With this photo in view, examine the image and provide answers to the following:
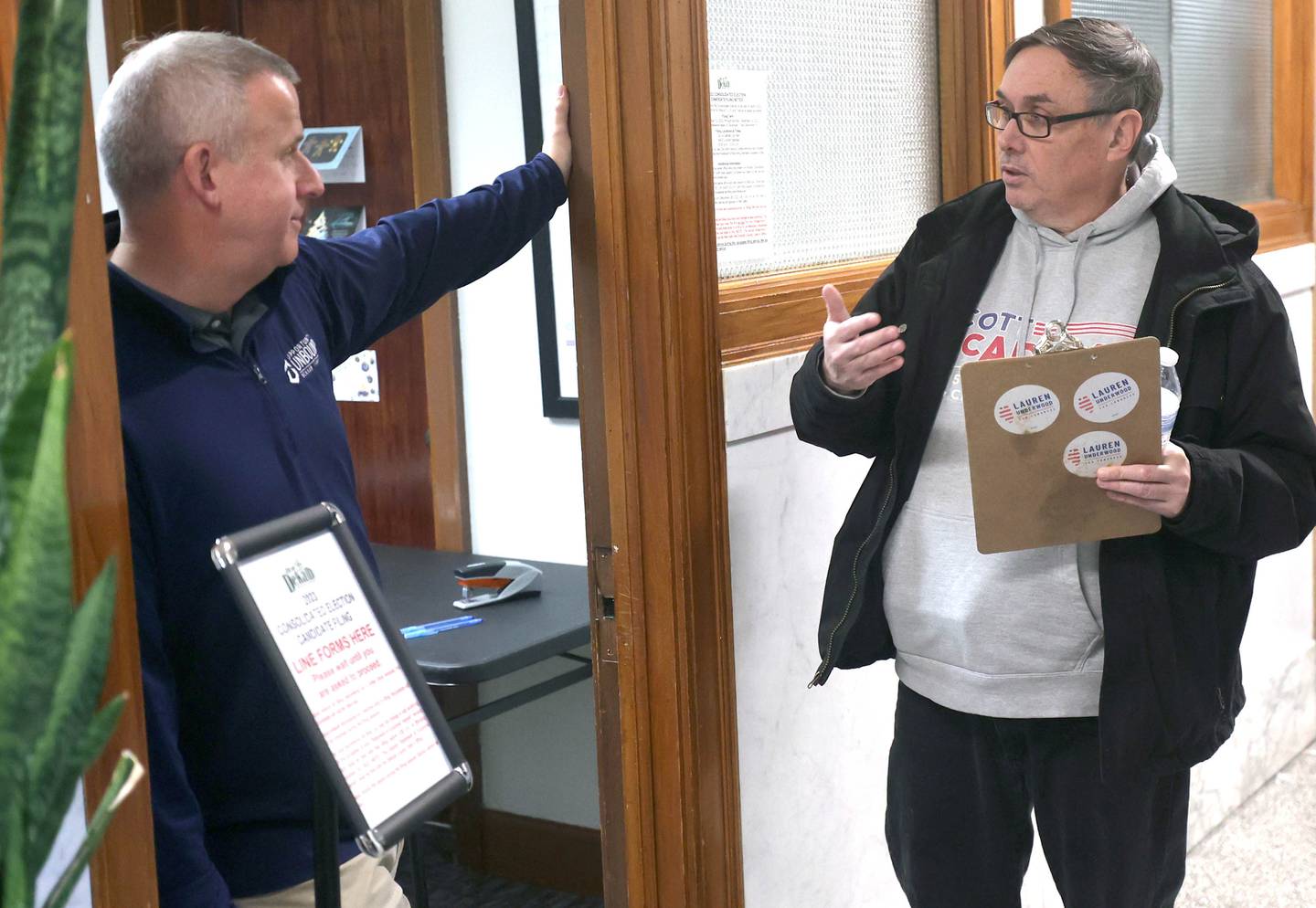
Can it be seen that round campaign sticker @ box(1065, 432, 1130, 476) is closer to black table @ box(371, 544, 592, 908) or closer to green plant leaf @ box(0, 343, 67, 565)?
black table @ box(371, 544, 592, 908)

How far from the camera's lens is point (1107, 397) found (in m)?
1.58

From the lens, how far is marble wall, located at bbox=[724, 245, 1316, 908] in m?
2.04

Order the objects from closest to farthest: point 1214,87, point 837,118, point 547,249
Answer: point 837,118
point 547,249
point 1214,87

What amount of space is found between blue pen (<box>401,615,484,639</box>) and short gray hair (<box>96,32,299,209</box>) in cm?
127

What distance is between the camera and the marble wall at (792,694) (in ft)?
6.70

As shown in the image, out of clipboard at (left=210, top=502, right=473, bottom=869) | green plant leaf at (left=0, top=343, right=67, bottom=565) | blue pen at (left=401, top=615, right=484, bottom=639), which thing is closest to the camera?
green plant leaf at (left=0, top=343, right=67, bottom=565)

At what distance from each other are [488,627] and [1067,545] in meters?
1.20

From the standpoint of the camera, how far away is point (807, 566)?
2.18 metres

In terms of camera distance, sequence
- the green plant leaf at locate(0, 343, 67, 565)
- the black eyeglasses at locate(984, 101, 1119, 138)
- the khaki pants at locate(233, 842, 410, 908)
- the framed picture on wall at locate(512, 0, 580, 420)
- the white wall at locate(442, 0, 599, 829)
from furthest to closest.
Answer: the white wall at locate(442, 0, 599, 829), the framed picture on wall at locate(512, 0, 580, 420), the black eyeglasses at locate(984, 101, 1119, 138), the khaki pants at locate(233, 842, 410, 908), the green plant leaf at locate(0, 343, 67, 565)

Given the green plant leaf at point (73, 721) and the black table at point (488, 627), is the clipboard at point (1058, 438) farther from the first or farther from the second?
the green plant leaf at point (73, 721)

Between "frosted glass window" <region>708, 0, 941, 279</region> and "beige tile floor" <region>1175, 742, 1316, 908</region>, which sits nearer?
"frosted glass window" <region>708, 0, 941, 279</region>

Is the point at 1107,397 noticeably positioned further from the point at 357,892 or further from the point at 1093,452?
the point at 357,892

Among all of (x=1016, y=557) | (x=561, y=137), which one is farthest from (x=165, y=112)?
(x=1016, y=557)

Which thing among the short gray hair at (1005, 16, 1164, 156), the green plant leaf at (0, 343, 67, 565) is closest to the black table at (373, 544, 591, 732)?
the short gray hair at (1005, 16, 1164, 156)
